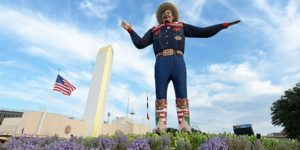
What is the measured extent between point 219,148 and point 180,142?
718 mm

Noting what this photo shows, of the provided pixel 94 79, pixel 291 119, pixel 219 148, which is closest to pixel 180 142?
pixel 219 148

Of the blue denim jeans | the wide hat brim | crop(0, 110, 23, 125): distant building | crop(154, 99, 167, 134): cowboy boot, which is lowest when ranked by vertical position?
crop(154, 99, 167, 134): cowboy boot

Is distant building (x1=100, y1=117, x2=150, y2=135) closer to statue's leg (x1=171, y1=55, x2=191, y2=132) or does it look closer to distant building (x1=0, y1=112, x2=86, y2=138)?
distant building (x1=0, y1=112, x2=86, y2=138)

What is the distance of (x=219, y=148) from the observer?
4.71 m

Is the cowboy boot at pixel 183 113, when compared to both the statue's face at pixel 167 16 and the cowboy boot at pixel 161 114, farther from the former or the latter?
the statue's face at pixel 167 16

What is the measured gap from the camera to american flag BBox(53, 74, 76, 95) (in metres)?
24.6

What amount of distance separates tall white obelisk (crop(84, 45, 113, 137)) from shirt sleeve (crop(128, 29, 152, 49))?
27556 millimetres

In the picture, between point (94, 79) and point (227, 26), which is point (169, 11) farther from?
point (94, 79)

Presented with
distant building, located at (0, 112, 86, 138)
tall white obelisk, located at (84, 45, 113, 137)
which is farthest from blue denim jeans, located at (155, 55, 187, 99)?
tall white obelisk, located at (84, 45, 113, 137)

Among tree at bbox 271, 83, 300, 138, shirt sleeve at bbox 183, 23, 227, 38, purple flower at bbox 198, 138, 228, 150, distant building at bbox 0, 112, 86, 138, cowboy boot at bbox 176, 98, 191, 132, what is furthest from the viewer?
distant building at bbox 0, 112, 86, 138

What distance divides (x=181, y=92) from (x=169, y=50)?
148cm

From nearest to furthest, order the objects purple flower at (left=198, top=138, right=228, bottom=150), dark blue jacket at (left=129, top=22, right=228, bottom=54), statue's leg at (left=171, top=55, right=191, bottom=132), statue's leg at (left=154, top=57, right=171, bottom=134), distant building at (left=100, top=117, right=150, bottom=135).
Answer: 1. purple flower at (left=198, top=138, right=228, bottom=150)
2. statue's leg at (left=171, top=55, right=191, bottom=132)
3. statue's leg at (left=154, top=57, right=171, bottom=134)
4. dark blue jacket at (left=129, top=22, right=228, bottom=54)
5. distant building at (left=100, top=117, right=150, bottom=135)

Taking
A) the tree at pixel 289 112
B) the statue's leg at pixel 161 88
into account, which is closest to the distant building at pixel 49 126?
the tree at pixel 289 112

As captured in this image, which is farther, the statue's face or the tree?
the tree
